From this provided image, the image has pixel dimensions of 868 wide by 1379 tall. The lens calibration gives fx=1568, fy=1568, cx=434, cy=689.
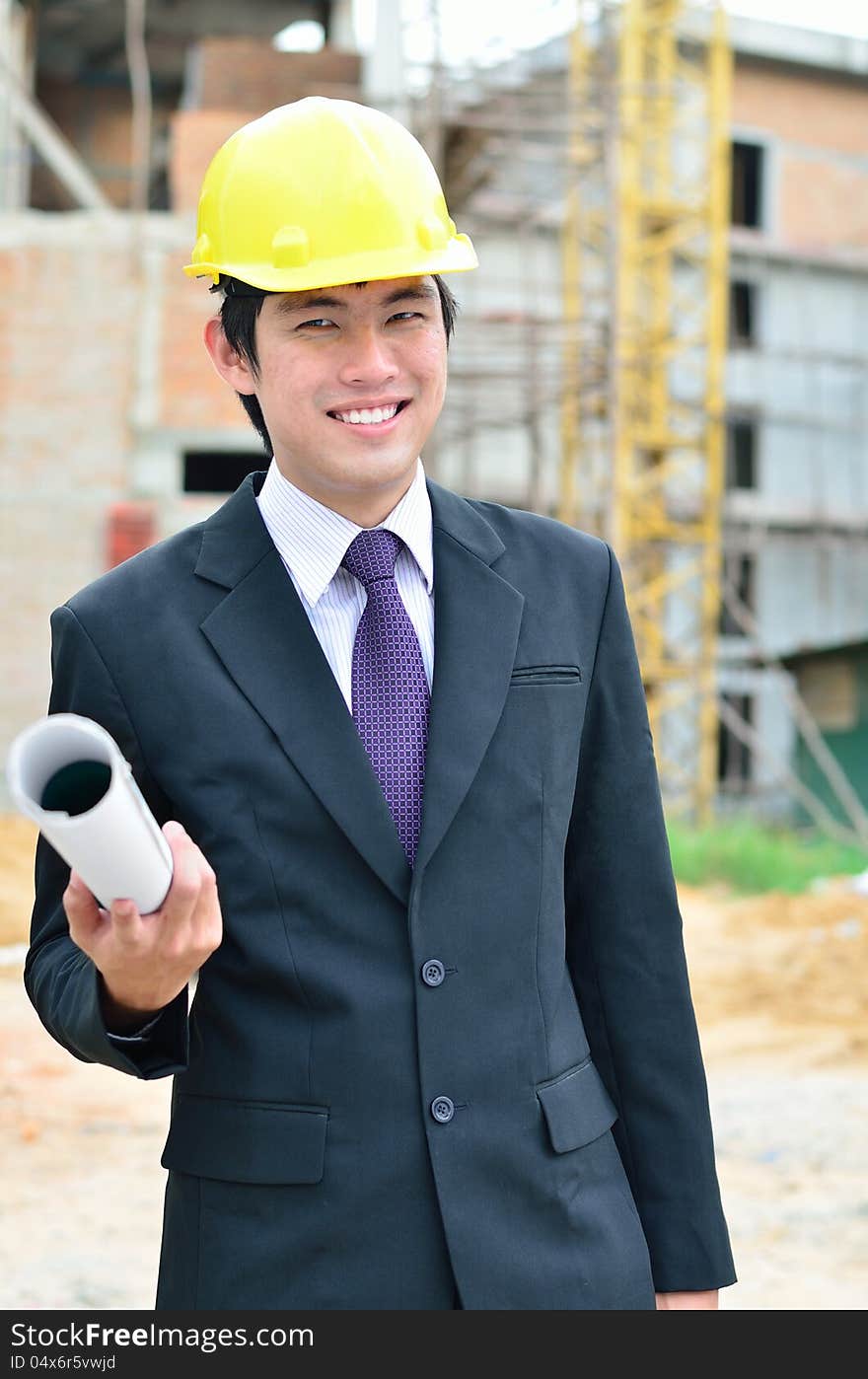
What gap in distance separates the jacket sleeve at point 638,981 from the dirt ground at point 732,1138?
10.6 ft

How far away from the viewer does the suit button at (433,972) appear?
1.61 metres

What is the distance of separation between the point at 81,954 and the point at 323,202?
0.84m

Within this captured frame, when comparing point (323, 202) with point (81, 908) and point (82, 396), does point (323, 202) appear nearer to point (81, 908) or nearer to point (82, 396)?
point (81, 908)

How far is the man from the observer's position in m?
1.59

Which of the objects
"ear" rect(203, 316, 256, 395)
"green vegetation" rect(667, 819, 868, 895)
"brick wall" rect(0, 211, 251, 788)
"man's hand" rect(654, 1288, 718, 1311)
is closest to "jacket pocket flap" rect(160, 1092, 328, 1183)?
"man's hand" rect(654, 1288, 718, 1311)

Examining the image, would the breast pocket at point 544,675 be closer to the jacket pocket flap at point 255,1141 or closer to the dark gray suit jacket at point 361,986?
the dark gray suit jacket at point 361,986

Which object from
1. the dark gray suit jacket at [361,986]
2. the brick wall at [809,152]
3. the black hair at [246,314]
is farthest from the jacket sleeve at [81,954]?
the brick wall at [809,152]

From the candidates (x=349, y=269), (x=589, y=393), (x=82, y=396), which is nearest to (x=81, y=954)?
(x=349, y=269)

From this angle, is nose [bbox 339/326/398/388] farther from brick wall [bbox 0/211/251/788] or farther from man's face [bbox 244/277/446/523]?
brick wall [bbox 0/211/251/788]

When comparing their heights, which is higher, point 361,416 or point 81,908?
point 361,416

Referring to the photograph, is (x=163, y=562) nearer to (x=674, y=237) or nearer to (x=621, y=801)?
(x=621, y=801)

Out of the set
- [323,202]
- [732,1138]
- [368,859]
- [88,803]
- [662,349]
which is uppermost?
[662,349]

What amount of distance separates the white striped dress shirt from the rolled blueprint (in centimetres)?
48

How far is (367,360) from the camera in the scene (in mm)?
1631
